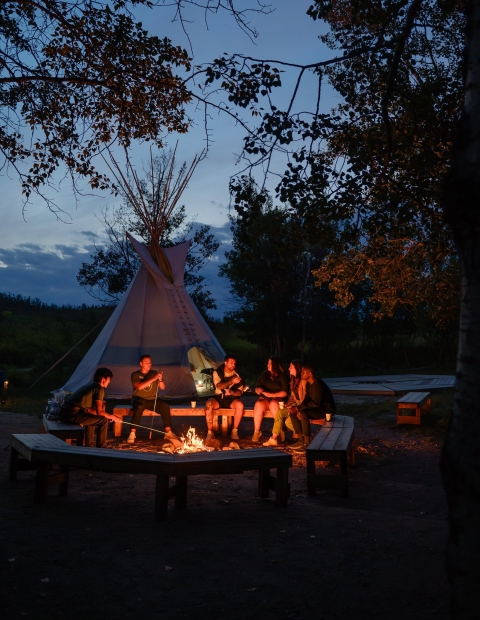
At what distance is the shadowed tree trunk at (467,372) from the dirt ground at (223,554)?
2.48 ft

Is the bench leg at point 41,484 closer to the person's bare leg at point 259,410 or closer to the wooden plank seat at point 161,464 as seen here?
the wooden plank seat at point 161,464

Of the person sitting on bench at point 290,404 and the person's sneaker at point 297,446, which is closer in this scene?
the person's sneaker at point 297,446

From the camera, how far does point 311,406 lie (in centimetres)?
744

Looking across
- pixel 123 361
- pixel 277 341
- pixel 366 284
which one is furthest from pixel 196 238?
pixel 123 361

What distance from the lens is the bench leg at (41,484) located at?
4.86m

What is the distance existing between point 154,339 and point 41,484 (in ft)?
22.9

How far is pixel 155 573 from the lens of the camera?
11.3ft

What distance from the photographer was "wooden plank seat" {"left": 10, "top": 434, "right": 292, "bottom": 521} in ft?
14.9

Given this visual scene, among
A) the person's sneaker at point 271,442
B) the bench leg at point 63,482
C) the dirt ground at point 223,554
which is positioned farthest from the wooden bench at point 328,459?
the bench leg at point 63,482

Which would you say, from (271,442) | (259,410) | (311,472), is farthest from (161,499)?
(259,410)

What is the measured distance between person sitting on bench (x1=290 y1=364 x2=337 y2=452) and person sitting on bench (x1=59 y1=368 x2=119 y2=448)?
7.36 feet

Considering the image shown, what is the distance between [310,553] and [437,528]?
1.06 meters

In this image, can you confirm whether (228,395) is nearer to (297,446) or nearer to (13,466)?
(297,446)

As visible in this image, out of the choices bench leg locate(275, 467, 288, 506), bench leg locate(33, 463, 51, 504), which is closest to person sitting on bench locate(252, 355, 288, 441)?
bench leg locate(275, 467, 288, 506)
